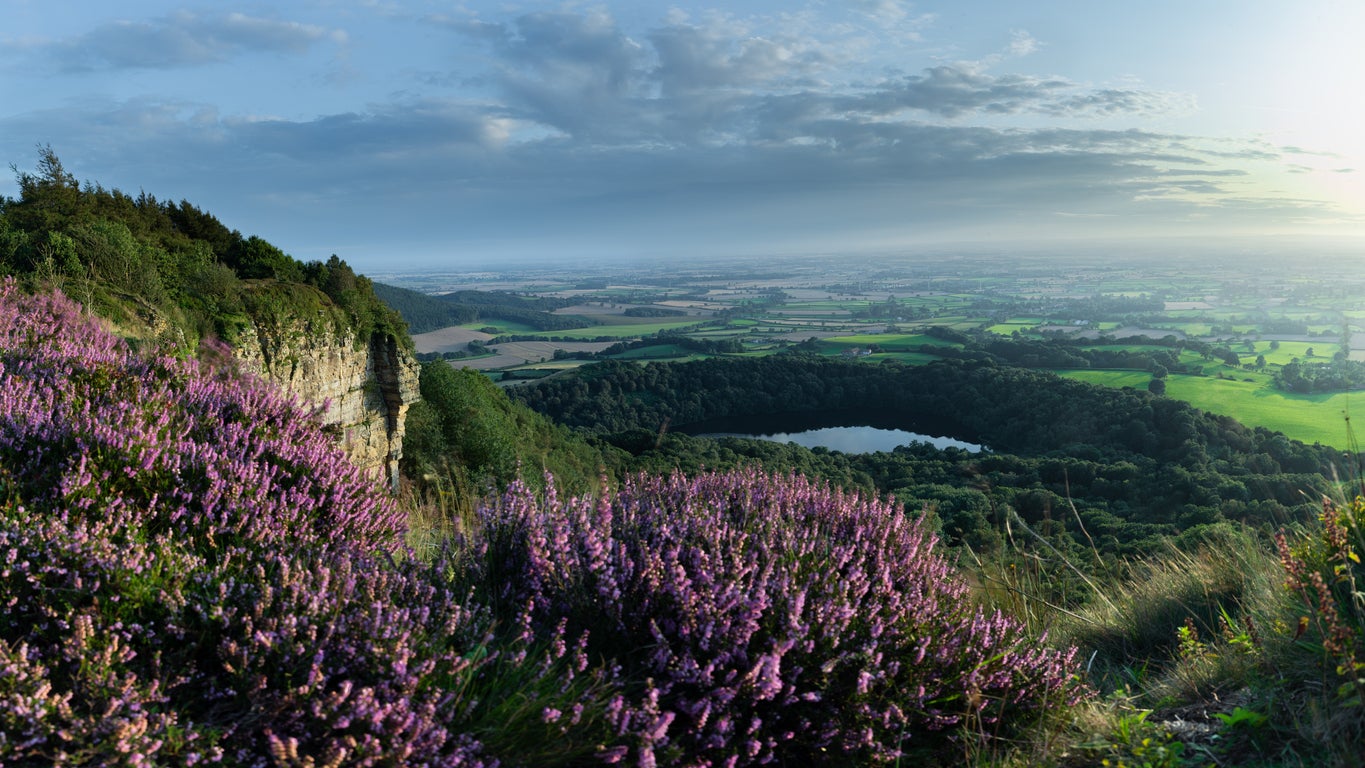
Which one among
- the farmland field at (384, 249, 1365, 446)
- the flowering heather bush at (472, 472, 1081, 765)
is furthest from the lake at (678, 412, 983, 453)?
the flowering heather bush at (472, 472, 1081, 765)

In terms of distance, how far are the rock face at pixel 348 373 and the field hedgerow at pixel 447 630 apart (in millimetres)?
11335

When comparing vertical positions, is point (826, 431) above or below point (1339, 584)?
below

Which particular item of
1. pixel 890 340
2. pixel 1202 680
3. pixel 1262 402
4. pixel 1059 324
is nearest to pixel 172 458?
pixel 1202 680

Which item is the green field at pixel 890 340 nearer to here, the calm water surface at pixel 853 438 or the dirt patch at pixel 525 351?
the calm water surface at pixel 853 438

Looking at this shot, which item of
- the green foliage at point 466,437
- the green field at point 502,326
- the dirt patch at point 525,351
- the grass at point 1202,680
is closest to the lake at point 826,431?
the dirt patch at point 525,351

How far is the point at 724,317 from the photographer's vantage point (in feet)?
440

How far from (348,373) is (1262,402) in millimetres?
65643

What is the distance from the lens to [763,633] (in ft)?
8.14

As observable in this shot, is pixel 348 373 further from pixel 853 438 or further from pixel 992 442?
pixel 992 442

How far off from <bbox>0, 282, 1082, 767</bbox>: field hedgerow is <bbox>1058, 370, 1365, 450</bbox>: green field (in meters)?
49.4

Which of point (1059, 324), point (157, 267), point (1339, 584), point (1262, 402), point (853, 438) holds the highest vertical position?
point (157, 267)

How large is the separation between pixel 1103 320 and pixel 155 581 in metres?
126

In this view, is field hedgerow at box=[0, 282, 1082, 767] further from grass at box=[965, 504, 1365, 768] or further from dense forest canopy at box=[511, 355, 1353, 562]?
dense forest canopy at box=[511, 355, 1353, 562]

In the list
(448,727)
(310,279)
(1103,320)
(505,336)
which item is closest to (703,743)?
(448,727)
